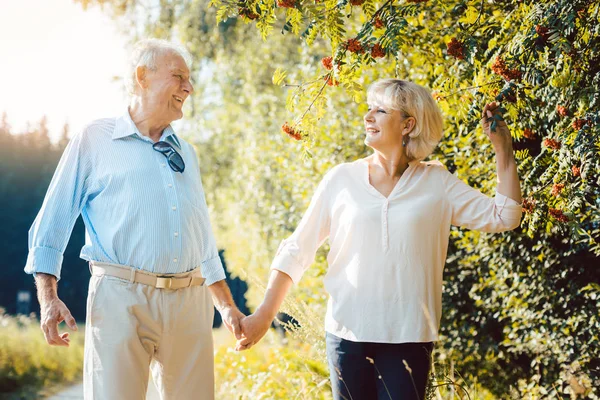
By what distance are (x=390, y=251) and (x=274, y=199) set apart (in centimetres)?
708

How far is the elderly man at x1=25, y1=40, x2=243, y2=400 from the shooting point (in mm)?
2484

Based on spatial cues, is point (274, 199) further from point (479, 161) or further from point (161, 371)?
point (161, 371)

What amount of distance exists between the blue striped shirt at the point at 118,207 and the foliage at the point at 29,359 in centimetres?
589

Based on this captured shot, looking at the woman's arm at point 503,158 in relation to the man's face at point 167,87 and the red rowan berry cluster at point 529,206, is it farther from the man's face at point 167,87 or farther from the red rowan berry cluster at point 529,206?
the man's face at point 167,87

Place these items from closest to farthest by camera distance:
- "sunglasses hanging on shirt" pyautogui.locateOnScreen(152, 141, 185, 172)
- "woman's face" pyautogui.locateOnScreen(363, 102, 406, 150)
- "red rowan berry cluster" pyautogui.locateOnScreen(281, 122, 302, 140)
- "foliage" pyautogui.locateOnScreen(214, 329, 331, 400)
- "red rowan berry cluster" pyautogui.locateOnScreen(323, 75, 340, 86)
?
1. "woman's face" pyautogui.locateOnScreen(363, 102, 406, 150)
2. "sunglasses hanging on shirt" pyautogui.locateOnScreen(152, 141, 185, 172)
3. "red rowan berry cluster" pyautogui.locateOnScreen(323, 75, 340, 86)
4. "red rowan berry cluster" pyautogui.locateOnScreen(281, 122, 302, 140)
5. "foliage" pyautogui.locateOnScreen(214, 329, 331, 400)

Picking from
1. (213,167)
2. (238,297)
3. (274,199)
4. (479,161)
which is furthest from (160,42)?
(238,297)

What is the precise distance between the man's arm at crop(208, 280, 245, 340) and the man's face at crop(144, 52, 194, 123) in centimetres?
74

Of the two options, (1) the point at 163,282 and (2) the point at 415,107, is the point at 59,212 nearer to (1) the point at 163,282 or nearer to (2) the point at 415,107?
(1) the point at 163,282

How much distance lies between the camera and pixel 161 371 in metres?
2.65

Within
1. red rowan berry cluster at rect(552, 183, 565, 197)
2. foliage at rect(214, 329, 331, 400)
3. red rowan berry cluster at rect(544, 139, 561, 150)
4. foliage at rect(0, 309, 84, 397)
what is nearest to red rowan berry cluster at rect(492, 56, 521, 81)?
red rowan berry cluster at rect(544, 139, 561, 150)

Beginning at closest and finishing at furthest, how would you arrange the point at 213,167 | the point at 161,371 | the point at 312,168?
1. the point at 161,371
2. the point at 312,168
3. the point at 213,167

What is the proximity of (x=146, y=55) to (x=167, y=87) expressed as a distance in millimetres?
180

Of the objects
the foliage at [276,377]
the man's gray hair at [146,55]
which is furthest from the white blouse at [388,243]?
the foliage at [276,377]

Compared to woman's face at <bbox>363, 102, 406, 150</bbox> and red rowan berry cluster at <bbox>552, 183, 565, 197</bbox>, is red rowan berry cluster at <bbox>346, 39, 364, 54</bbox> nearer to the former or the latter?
woman's face at <bbox>363, 102, 406, 150</bbox>
